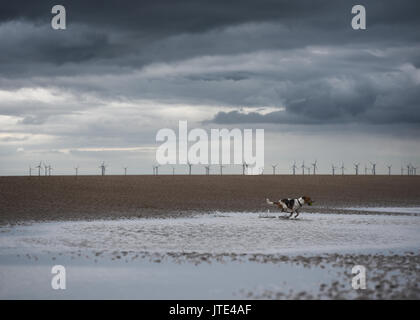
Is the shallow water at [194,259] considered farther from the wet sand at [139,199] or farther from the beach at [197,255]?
the wet sand at [139,199]

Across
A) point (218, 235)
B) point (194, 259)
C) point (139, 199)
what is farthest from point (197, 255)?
point (139, 199)

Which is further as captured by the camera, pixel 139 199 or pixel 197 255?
pixel 139 199

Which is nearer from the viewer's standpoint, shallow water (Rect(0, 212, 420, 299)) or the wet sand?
shallow water (Rect(0, 212, 420, 299))

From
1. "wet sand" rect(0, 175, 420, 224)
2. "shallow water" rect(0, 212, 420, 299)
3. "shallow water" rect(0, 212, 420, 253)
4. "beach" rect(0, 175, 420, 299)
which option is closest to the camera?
"beach" rect(0, 175, 420, 299)

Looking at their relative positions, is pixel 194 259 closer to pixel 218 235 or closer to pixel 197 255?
pixel 197 255

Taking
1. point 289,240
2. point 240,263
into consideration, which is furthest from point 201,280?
point 289,240

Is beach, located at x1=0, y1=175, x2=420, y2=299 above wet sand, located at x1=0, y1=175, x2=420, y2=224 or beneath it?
beneath

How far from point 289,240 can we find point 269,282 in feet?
36.6

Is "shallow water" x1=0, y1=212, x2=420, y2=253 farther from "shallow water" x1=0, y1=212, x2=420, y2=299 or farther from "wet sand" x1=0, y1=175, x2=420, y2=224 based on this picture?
"wet sand" x1=0, y1=175, x2=420, y2=224

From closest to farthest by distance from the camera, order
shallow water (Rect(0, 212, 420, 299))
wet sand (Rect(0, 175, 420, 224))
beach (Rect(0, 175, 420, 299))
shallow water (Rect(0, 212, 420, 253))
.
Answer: beach (Rect(0, 175, 420, 299)), shallow water (Rect(0, 212, 420, 299)), shallow water (Rect(0, 212, 420, 253)), wet sand (Rect(0, 175, 420, 224))

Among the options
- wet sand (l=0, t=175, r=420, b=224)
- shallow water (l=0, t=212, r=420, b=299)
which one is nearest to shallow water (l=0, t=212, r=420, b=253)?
shallow water (l=0, t=212, r=420, b=299)

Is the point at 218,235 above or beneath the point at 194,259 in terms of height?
above

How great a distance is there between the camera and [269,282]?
15727mm
